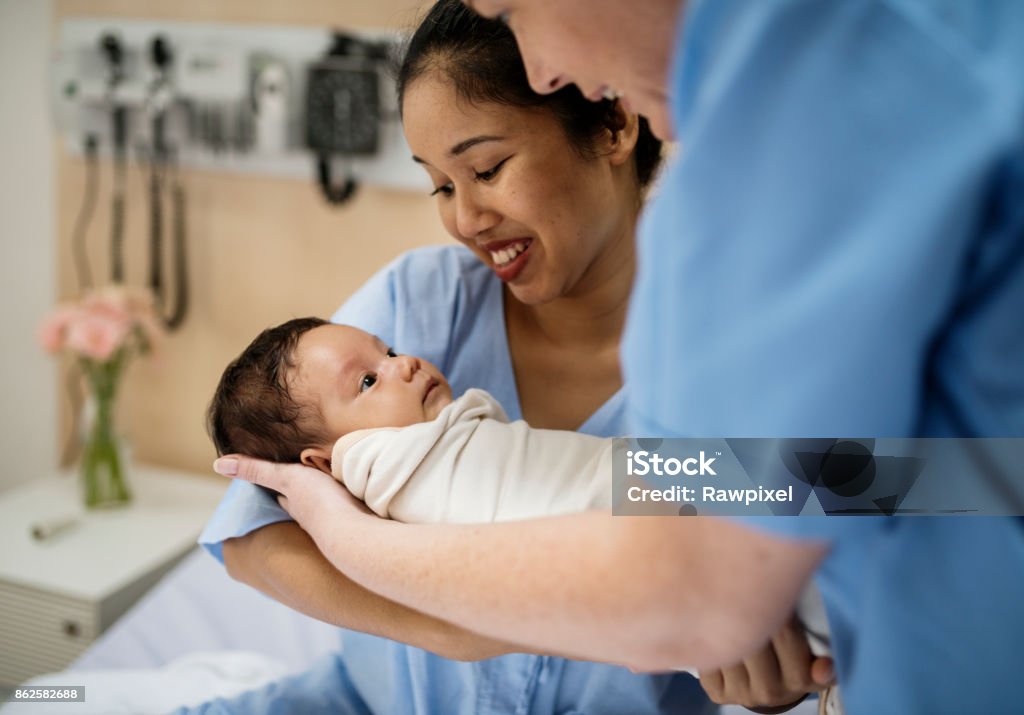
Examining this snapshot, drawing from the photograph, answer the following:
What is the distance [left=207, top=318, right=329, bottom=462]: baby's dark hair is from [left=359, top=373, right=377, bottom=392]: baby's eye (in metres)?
0.07

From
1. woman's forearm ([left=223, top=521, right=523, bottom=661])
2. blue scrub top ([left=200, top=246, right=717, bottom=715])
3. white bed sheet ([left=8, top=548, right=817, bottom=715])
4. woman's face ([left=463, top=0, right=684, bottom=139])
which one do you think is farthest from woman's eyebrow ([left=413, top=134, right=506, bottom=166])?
white bed sheet ([left=8, top=548, right=817, bottom=715])

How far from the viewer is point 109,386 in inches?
99.2

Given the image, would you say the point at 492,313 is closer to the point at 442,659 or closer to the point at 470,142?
the point at 470,142

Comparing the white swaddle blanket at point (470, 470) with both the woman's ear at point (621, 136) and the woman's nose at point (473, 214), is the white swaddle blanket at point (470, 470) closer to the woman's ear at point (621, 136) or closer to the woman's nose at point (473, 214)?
the woman's nose at point (473, 214)

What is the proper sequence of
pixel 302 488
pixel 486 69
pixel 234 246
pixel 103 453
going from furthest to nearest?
pixel 234 246, pixel 103 453, pixel 486 69, pixel 302 488

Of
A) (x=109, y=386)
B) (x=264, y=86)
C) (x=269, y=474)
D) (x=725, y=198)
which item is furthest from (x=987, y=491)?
(x=109, y=386)

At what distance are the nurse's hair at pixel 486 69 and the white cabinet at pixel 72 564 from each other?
63.6 inches

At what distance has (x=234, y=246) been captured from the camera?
8.74ft

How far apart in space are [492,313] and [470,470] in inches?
13.7

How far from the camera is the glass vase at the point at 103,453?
8.29 ft

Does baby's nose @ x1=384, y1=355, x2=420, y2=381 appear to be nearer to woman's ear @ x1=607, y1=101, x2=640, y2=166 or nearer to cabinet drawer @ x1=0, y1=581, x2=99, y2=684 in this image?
woman's ear @ x1=607, y1=101, x2=640, y2=166

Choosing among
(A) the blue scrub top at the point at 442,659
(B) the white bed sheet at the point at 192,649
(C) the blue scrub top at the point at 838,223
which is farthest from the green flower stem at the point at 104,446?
(C) the blue scrub top at the point at 838,223

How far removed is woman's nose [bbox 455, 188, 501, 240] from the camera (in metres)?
1.15

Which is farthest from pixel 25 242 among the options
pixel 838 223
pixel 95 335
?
pixel 838 223
